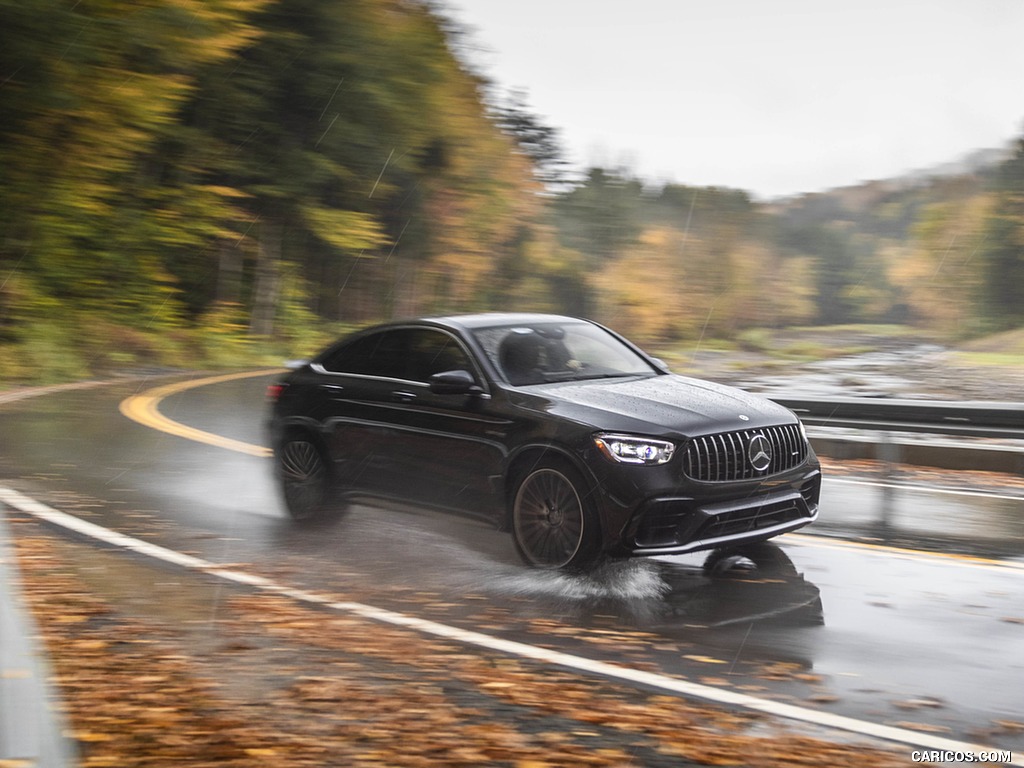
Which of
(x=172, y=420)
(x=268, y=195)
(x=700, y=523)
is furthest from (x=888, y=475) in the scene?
(x=268, y=195)

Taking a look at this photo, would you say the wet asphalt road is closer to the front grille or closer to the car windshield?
the front grille

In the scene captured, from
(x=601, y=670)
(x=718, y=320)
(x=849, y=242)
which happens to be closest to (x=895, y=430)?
(x=601, y=670)

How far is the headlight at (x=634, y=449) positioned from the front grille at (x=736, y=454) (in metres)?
0.13

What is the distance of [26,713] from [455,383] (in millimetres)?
5064

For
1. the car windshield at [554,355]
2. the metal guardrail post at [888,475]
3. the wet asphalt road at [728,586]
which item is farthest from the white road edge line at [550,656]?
the metal guardrail post at [888,475]

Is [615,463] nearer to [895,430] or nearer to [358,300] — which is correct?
[895,430]

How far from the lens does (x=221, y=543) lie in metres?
8.75

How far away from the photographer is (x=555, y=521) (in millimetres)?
7512

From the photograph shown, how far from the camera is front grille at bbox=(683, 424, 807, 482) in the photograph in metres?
7.17

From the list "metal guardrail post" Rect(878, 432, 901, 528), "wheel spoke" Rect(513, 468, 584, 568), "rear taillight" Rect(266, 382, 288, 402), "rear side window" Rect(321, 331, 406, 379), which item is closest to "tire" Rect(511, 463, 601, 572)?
"wheel spoke" Rect(513, 468, 584, 568)

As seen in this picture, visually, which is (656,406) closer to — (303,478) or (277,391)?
(303,478)

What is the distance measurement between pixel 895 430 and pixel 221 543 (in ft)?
21.2

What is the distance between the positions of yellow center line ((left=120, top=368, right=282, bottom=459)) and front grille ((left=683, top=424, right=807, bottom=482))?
6479mm

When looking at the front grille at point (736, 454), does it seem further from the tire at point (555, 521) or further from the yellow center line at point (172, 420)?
the yellow center line at point (172, 420)
